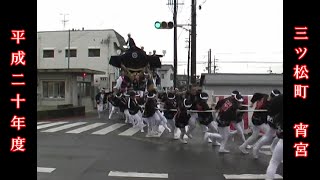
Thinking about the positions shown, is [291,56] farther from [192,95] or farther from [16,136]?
[192,95]

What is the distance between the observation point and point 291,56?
16.1 feet

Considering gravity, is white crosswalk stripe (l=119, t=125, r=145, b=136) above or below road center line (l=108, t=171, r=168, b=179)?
above

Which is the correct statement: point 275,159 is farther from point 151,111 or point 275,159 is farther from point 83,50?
point 83,50

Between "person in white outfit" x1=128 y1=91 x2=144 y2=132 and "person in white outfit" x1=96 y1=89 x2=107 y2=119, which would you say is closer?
"person in white outfit" x1=128 y1=91 x2=144 y2=132

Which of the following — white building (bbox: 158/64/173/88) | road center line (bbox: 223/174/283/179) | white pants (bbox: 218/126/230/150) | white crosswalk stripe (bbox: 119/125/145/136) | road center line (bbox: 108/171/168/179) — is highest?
white building (bbox: 158/64/173/88)

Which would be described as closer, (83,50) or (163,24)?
(163,24)

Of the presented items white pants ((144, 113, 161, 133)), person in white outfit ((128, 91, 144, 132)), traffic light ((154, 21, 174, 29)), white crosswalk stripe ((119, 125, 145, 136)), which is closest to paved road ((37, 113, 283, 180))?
white pants ((144, 113, 161, 133))

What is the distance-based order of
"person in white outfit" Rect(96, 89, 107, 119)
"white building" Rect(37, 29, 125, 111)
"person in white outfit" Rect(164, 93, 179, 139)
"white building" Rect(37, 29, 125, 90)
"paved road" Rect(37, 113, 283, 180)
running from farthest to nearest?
1. "white building" Rect(37, 29, 125, 90)
2. "white building" Rect(37, 29, 125, 111)
3. "person in white outfit" Rect(96, 89, 107, 119)
4. "person in white outfit" Rect(164, 93, 179, 139)
5. "paved road" Rect(37, 113, 283, 180)

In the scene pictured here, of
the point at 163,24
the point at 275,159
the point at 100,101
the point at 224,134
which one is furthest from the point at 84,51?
the point at 275,159

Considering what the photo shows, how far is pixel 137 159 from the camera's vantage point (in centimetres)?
1105

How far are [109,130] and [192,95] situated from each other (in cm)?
531

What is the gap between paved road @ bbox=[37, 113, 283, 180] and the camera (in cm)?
925

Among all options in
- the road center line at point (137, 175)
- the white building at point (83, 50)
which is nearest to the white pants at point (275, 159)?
the road center line at point (137, 175)

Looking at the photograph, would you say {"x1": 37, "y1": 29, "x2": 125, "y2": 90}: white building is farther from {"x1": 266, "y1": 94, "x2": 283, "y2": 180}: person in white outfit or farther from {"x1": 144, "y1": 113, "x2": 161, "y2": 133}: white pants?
{"x1": 266, "y1": 94, "x2": 283, "y2": 180}: person in white outfit
